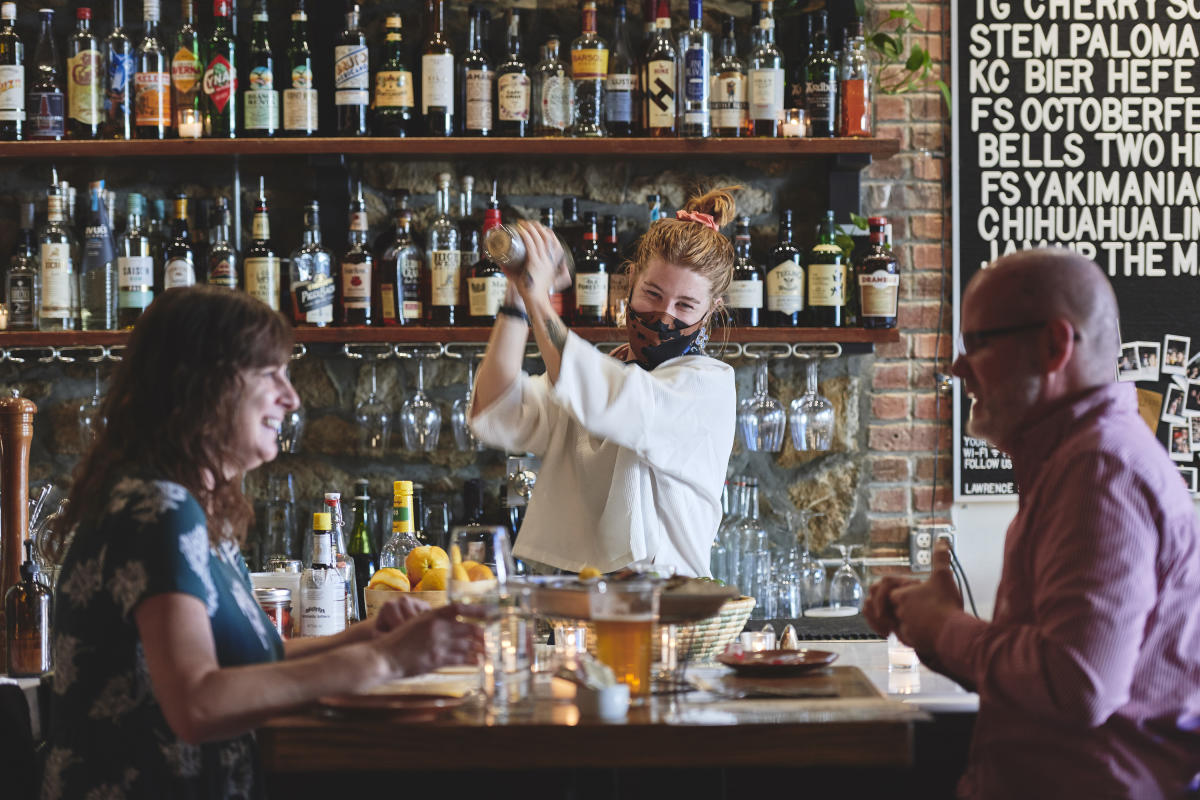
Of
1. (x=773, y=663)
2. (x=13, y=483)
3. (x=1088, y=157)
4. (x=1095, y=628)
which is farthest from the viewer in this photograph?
(x=1088, y=157)

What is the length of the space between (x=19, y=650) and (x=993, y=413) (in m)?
1.59

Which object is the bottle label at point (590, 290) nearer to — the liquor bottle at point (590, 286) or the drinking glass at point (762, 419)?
the liquor bottle at point (590, 286)

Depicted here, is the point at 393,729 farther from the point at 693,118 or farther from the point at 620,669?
the point at 693,118

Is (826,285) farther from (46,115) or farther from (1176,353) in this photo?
(46,115)

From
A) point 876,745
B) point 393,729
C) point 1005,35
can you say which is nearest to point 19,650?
point 393,729

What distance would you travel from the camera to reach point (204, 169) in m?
3.38

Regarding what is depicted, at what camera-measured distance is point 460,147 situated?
3119 millimetres

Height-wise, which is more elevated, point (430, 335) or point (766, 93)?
point (766, 93)

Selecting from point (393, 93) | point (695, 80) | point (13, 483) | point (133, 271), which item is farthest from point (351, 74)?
point (13, 483)

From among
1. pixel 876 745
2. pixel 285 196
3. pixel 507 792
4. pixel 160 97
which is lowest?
pixel 507 792

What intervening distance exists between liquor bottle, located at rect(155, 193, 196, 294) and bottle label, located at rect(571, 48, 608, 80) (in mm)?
1020

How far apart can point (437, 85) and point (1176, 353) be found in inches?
78.4

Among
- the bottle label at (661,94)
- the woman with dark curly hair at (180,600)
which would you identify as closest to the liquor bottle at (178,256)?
the bottle label at (661,94)

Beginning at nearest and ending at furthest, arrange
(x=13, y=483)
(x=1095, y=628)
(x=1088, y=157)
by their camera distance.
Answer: (x=1095, y=628) < (x=13, y=483) < (x=1088, y=157)
